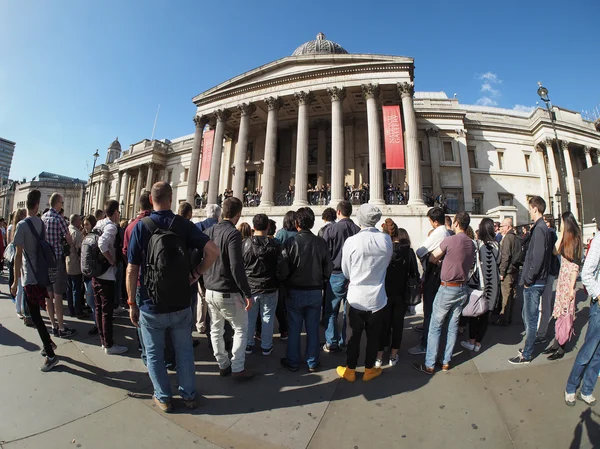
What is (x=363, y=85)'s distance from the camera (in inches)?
717

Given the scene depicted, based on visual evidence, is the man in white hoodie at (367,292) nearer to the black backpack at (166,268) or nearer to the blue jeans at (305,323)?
the blue jeans at (305,323)

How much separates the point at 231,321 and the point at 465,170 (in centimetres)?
2580

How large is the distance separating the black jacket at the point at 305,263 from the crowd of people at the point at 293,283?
1 centimetres

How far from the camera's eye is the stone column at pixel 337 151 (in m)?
17.4

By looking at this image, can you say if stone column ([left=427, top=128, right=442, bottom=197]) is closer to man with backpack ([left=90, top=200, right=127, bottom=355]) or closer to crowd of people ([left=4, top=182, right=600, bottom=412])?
crowd of people ([left=4, top=182, right=600, bottom=412])

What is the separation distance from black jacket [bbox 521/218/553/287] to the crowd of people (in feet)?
0.05

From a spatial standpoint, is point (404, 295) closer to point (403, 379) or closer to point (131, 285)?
point (403, 379)

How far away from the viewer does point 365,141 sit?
22.5 metres

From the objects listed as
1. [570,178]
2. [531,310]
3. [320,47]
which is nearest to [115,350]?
[531,310]

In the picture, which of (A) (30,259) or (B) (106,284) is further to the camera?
(B) (106,284)

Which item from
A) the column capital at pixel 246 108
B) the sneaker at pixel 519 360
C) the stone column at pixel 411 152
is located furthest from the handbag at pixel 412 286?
the column capital at pixel 246 108

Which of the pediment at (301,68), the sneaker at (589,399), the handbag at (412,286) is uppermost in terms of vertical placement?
the pediment at (301,68)

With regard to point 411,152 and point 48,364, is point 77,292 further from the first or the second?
point 411,152

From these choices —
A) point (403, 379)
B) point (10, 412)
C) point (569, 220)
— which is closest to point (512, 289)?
point (569, 220)
